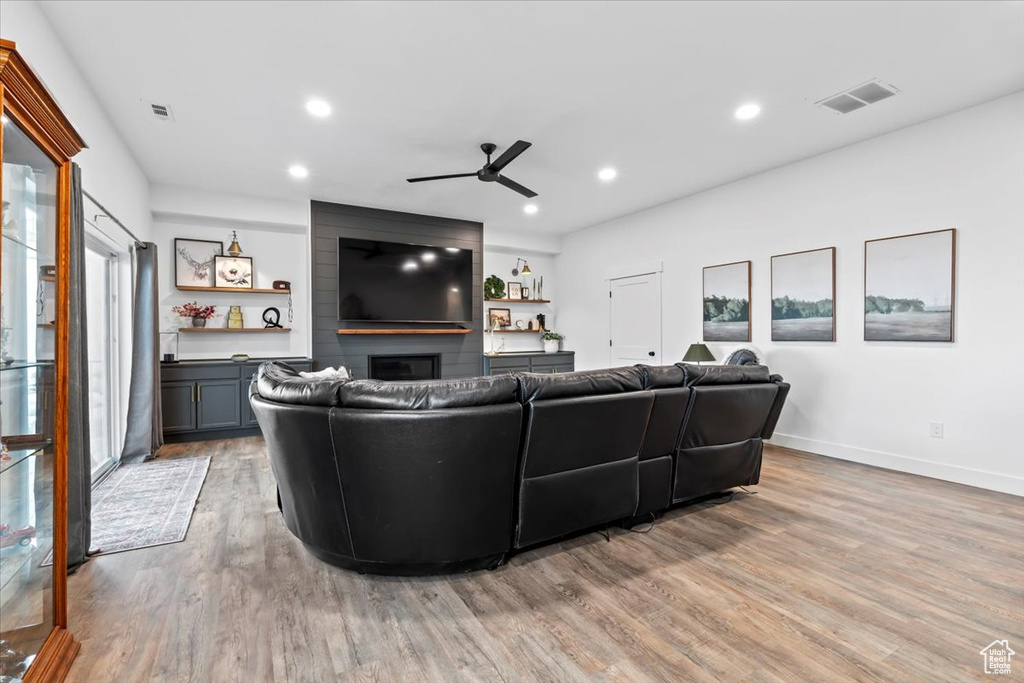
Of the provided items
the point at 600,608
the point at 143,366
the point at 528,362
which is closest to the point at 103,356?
the point at 143,366

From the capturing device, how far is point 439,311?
21.6 feet

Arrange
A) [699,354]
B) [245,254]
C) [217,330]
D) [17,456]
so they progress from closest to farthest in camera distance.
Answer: [17,456], [699,354], [217,330], [245,254]

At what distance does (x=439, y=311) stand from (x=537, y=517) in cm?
465

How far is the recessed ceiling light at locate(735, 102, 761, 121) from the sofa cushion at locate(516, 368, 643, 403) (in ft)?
7.73

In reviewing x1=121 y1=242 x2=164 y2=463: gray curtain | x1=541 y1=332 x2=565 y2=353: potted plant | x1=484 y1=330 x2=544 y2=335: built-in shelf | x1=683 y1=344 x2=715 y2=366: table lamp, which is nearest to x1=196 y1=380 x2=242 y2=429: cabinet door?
x1=121 y1=242 x2=164 y2=463: gray curtain

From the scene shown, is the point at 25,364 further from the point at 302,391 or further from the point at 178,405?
the point at 178,405

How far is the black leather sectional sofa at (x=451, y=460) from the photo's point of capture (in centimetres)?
198

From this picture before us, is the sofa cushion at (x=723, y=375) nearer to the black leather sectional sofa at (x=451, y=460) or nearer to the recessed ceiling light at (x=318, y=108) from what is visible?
the black leather sectional sofa at (x=451, y=460)

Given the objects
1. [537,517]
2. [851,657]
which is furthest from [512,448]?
[851,657]

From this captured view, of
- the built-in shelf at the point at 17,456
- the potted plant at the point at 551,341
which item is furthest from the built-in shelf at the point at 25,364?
the potted plant at the point at 551,341

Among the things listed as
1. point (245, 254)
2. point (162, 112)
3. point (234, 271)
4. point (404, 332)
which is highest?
point (162, 112)

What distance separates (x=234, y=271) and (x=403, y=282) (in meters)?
1.98

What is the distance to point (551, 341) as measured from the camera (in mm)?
7707

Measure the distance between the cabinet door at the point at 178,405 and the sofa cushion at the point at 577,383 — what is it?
4364mm
